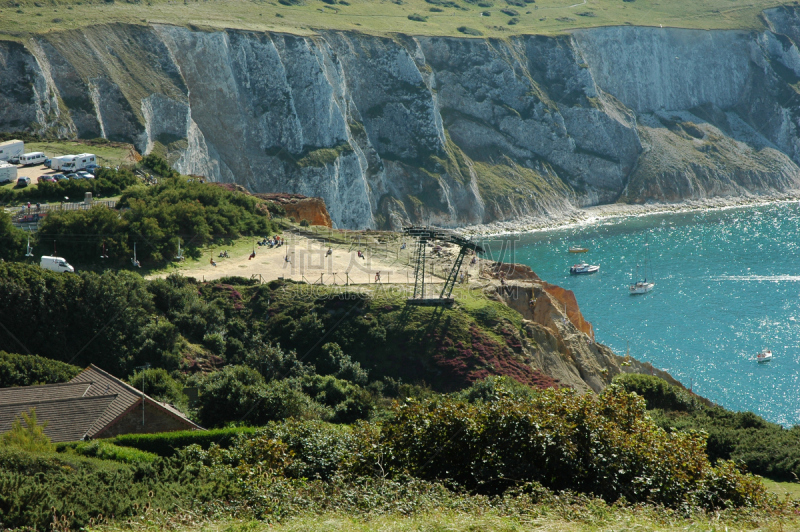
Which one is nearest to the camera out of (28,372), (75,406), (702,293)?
(75,406)

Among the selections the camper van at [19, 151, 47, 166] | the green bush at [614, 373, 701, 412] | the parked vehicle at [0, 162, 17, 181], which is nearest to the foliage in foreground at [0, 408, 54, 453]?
the green bush at [614, 373, 701, 412]

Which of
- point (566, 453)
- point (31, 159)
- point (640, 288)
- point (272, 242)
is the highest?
point (31, 159)

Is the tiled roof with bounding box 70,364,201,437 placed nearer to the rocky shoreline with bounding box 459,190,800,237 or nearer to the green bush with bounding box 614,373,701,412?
the green bush with bounding box 614,373,701,412

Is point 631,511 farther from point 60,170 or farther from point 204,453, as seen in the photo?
point 60,170

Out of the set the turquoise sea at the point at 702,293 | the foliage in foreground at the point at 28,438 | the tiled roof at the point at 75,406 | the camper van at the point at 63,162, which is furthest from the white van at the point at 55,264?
the turquoise sea at the point at 702,293

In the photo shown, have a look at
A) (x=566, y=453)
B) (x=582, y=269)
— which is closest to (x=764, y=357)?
(x=582, y=269)

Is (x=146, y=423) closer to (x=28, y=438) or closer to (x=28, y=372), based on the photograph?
(x=28, y=438)

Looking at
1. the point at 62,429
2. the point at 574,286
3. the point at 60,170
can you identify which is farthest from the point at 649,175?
the point at 62,429
